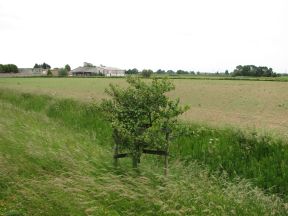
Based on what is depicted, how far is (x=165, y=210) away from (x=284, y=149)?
16.3ft

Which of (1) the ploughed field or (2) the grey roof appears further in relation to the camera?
(2) the grey roof

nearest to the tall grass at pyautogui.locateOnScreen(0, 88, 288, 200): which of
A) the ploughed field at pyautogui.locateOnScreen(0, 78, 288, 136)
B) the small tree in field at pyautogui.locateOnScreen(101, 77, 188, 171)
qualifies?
A: the small tree in field at pyautogui.locateOnScreen(101, 77, 188, 171)

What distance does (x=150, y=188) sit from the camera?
21.6 feet

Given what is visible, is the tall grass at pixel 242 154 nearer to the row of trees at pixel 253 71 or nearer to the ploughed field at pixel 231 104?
the ploughed field at pixel 231 104

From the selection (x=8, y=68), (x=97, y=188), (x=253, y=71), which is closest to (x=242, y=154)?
(x=97, y=188)

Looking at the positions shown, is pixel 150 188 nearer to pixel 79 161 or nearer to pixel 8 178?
pixel 79 161

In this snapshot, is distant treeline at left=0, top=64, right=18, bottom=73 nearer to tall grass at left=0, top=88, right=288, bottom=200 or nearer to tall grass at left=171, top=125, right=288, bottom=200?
tall grass at left=0, top=88, right=288, bottom=200

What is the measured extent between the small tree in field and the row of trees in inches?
Result: 3945

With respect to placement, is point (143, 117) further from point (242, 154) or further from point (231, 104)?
point (231, 104)

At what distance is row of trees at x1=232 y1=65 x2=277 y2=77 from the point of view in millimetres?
102463

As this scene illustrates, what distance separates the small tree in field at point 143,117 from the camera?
7836mm

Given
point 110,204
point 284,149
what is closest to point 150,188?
point 110,204

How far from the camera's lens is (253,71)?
105062mm

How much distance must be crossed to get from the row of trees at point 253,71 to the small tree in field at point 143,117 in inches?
3945
